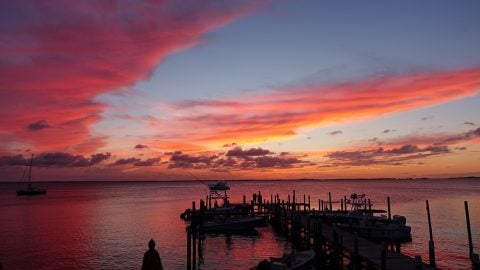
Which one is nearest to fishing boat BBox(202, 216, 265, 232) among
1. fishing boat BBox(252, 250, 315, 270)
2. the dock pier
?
the dock pier

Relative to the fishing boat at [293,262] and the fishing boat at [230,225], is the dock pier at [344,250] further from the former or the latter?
the fishing boat at [230,225]

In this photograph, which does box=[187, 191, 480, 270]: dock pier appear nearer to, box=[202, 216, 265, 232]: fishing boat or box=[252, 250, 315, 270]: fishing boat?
box=[252, 250, 315, 270]: fishing boat

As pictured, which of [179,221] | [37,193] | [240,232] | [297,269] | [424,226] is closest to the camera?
[297,269]

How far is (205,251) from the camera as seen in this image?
3788 centimetres

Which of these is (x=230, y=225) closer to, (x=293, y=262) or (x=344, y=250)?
(x=344, y=250)

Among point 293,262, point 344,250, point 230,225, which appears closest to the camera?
point 293,262

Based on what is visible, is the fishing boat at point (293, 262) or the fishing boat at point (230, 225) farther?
the fishing boat at point (230, 225)

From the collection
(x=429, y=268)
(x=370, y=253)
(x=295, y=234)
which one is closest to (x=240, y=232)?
(x=295, y=234)

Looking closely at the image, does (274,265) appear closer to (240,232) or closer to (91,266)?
(91,266)

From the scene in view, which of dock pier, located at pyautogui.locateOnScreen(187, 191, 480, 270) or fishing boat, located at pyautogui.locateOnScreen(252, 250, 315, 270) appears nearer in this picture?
dock pier, located at pyautogui.locateOnScreen(187, 191, 480, 270)

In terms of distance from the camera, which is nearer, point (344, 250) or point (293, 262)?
point (293, 262)

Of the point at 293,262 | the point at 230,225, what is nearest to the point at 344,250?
the point at 293,262

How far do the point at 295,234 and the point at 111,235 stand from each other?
2179 centimetres

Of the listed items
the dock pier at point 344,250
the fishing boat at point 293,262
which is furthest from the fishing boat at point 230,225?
the fishing boat at point 293,262
